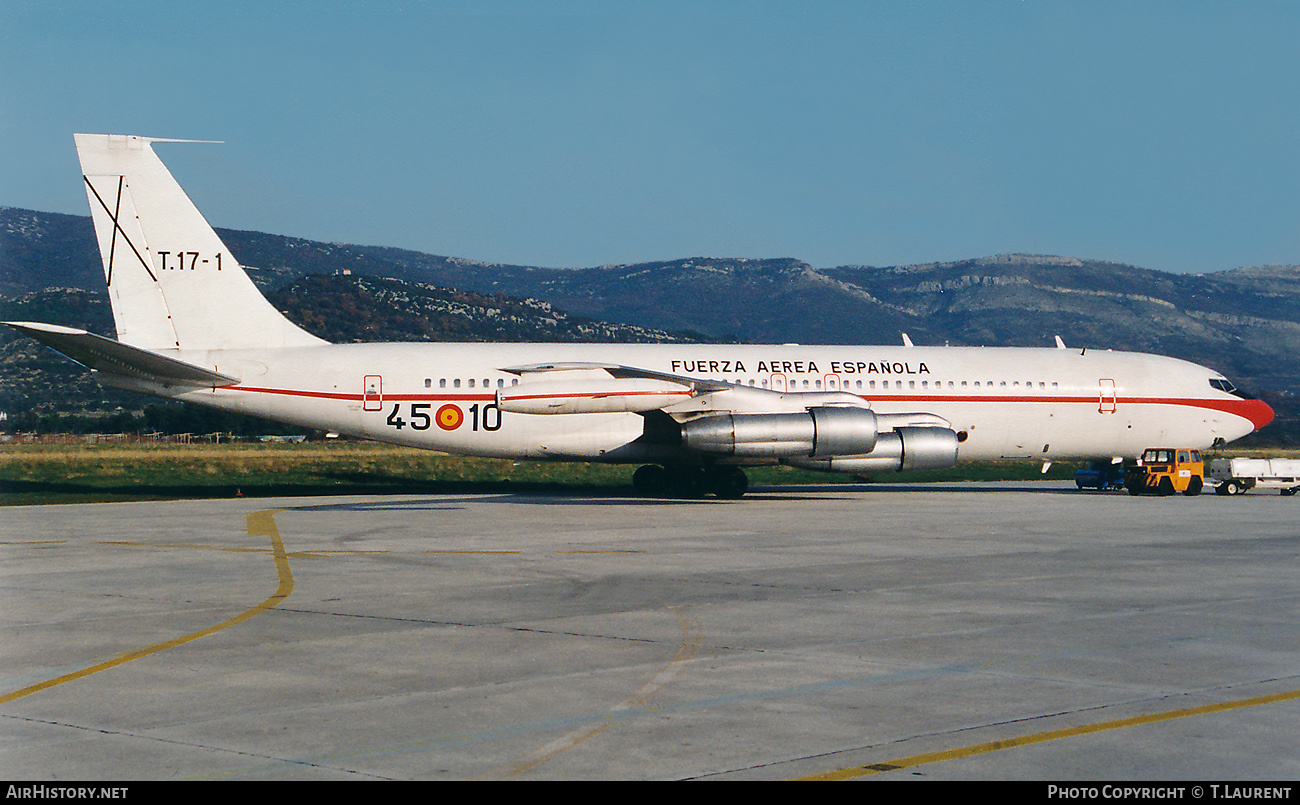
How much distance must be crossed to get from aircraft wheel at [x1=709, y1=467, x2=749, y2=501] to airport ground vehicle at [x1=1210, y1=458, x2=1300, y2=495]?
48.4 ft

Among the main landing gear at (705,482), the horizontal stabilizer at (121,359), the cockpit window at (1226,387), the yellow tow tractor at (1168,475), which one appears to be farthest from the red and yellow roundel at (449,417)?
the cockpit window at (1226,387)

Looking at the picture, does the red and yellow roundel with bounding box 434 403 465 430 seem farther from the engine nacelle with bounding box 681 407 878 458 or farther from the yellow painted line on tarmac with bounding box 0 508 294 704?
the yellow painted line on tarmac with bounding box 0 508 294 704

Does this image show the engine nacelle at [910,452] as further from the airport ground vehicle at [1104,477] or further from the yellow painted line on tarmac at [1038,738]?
the yellow painted line on tarmac at [1038,738]

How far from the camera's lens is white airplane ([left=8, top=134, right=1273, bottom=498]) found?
2742 centimetres

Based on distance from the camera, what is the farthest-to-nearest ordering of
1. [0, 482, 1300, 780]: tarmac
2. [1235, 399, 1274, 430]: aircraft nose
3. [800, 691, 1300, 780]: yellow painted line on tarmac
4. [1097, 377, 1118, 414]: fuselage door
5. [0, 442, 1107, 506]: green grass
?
1. [1235, 399, 1274, 430]: aircraft nose
2. [0, 442, 1107, 506]: green grass
3. [1097, 377, 1118, 414]: fuselage door
4. [0, 482, 1300, 780]: tarmac
5. [800, 691, 1300, 780]: yellow painted line on tarmac

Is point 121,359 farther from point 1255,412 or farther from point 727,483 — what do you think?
point 1255,412

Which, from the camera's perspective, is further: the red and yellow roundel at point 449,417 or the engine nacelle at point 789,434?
the red and yellow roundel at point 449,417

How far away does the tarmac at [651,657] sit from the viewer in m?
6.29

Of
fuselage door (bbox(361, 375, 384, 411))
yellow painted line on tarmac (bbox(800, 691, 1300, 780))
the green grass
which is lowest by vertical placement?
the green grass

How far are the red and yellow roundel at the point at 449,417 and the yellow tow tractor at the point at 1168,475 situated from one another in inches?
763

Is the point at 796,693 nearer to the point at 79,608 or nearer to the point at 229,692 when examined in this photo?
the point at 229,692

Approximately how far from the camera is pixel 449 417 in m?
28.8

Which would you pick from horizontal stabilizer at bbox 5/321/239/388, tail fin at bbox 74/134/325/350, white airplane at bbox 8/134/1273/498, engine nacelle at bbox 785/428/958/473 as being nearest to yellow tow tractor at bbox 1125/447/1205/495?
white airplane at bbox 8/134/1273/498

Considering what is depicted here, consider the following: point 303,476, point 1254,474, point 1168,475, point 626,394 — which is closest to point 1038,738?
point 626,394
